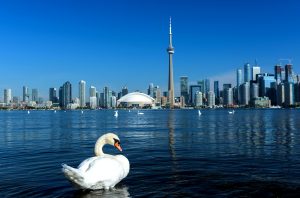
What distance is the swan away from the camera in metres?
13.6

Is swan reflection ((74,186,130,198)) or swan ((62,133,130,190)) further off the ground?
swan ((62,133,130,190))

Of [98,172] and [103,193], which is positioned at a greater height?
[98,172]

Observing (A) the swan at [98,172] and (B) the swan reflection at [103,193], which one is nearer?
(A) the swan at [98,172]

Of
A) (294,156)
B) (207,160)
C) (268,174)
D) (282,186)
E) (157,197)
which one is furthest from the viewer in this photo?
(294,156)

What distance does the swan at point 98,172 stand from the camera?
534 inches

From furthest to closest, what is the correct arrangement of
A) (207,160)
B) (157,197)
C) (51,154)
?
(51,154)
(207,160)
(157,197)

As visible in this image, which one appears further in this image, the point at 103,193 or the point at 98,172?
the point at 103,193

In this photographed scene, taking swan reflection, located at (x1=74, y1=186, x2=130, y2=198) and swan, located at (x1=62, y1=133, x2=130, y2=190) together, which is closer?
swan, located at (x1=62, y1=133, x2=130, y2=190)

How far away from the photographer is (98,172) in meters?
14.1

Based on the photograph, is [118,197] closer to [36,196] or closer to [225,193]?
[36,196]

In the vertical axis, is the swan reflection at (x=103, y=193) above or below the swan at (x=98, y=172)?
below

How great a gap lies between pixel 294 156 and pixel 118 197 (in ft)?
48.7

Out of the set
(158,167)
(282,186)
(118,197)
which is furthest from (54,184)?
(282,186)

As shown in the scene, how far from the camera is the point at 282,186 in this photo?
15.9 m
